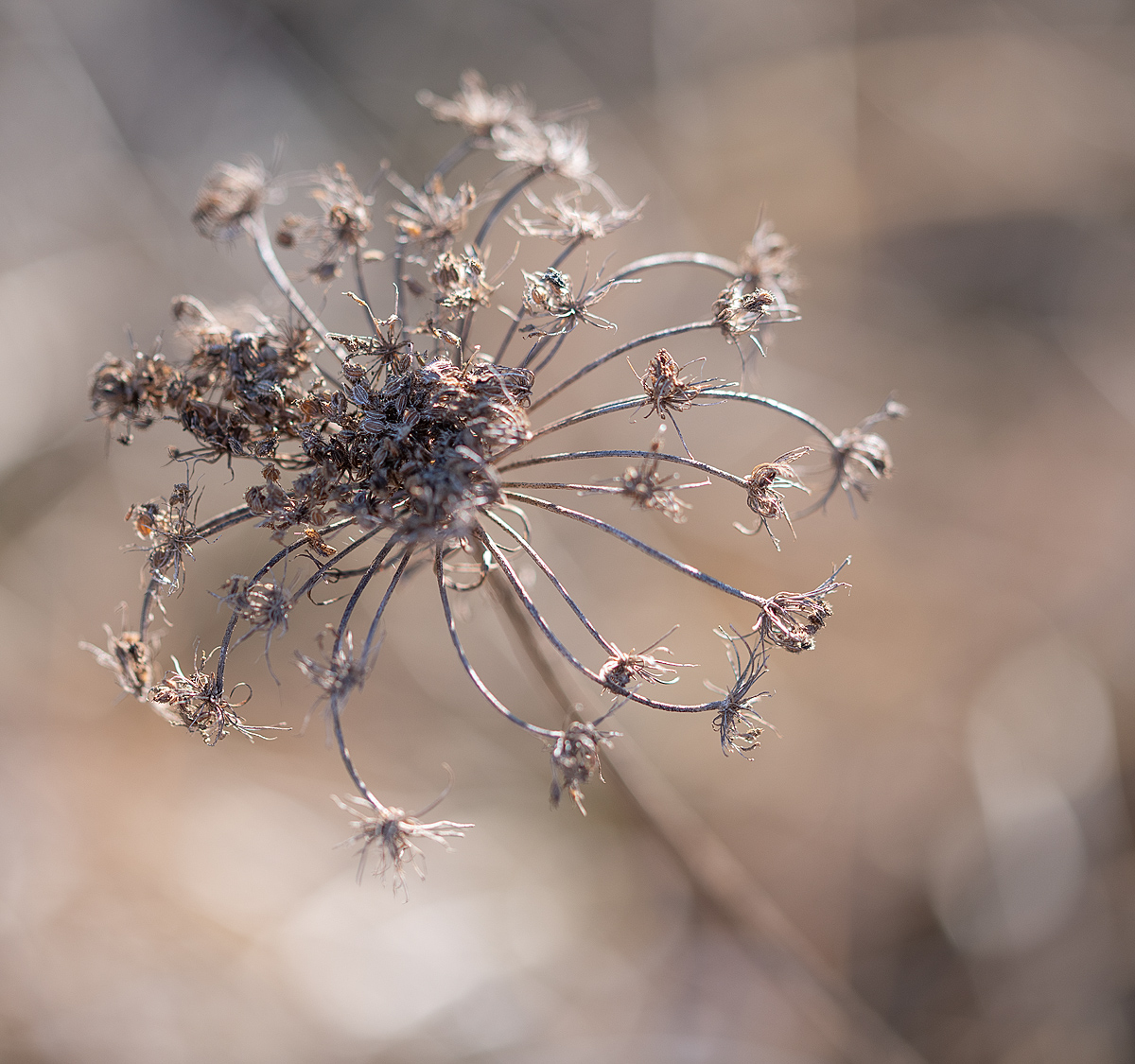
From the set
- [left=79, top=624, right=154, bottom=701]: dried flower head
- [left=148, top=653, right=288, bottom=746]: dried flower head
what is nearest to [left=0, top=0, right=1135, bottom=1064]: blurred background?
[left=79, top=624, right=154, bottom=701]: dried flower head

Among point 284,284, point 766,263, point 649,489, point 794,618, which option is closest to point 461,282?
point 284,284

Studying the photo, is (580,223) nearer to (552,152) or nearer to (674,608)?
(552,152)

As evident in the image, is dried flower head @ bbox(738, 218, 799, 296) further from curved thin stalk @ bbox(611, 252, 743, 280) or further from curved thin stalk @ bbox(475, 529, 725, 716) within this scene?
curved thin stalk @ bbox(475, 529, 725, 716)

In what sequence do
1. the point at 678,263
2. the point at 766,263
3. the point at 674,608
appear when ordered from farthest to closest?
the point at 674,608 → the point at 766,263 → the point at 678,263

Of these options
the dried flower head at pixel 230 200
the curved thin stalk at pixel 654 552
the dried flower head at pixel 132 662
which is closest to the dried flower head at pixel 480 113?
the dried flower head at pixel 230 200

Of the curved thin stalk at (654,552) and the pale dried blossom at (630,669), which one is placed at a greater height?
the curved thin stalk at (654,552)

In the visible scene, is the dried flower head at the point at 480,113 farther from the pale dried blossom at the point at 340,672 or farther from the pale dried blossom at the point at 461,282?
the pale dried blossom at the point at 340,672

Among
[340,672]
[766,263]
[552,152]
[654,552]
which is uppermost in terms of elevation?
[552,152]
